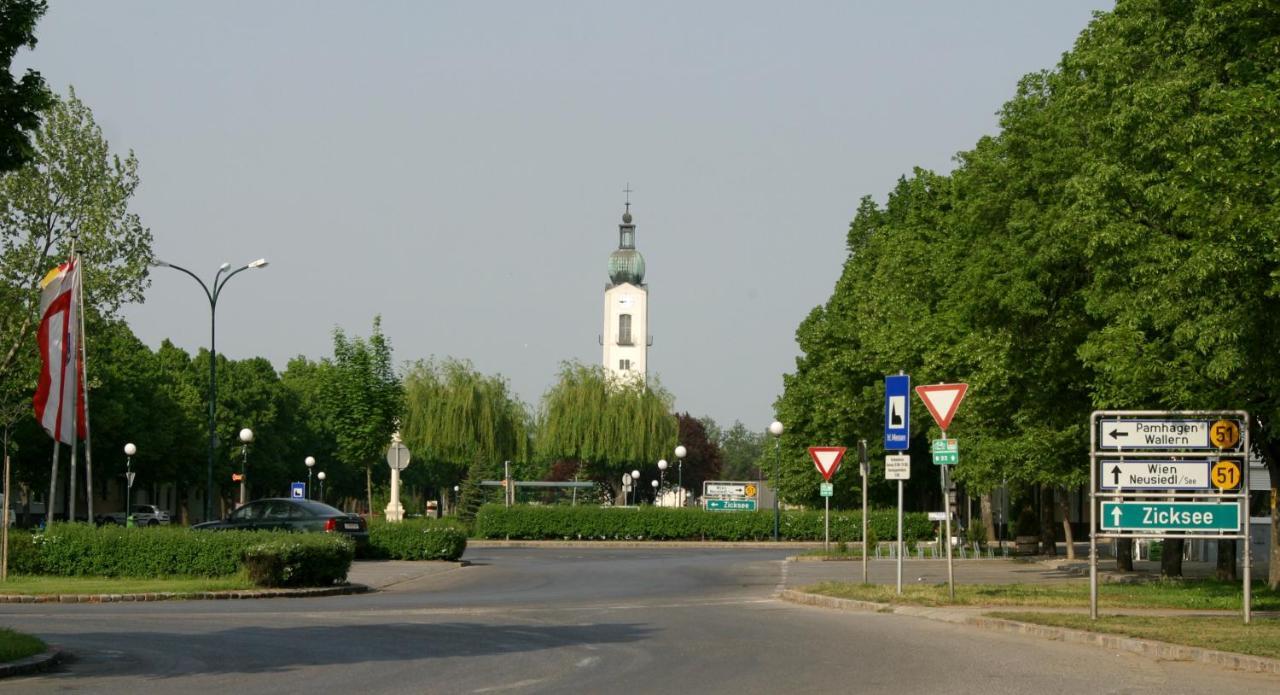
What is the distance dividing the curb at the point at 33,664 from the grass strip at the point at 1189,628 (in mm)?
10777

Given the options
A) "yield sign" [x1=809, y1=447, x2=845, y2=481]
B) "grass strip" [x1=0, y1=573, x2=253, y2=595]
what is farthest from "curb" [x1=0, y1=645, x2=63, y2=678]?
"yield sign" [x1=809, y1=447, x2=845, y2=481]

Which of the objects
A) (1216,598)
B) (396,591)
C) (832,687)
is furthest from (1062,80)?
(832,687)

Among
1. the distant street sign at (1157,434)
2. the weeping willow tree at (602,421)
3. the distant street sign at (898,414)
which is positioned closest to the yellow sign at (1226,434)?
the distant street sign at (1157,434)

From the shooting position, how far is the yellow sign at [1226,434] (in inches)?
800

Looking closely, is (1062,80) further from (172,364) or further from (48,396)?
(172,364)

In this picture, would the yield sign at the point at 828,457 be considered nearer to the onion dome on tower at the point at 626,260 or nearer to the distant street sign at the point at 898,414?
the distant street sign at the point at 898,414

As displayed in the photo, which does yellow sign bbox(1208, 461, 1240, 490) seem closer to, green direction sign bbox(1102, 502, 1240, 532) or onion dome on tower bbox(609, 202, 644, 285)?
green direction sign bbox(1102, 502, 1240, 532)

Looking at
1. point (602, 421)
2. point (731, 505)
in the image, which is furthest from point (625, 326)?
point (731, 505)

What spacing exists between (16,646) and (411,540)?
25.9 m

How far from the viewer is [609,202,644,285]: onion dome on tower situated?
16950cm

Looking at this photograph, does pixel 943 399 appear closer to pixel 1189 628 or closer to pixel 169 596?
pixel 1189 628

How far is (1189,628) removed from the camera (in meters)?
18.4

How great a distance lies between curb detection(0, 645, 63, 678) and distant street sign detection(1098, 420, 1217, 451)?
12.9 metres

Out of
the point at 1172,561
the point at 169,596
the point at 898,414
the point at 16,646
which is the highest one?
the point at 898,414
